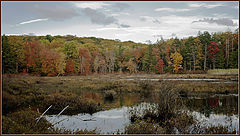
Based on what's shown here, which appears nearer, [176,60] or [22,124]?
[22,124]

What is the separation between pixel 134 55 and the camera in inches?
350

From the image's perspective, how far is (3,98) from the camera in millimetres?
5859

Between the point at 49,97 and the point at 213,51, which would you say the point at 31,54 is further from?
the point at 213,51

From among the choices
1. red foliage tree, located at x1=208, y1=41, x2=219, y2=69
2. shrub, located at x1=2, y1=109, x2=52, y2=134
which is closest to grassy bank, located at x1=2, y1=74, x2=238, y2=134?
shrub, located at x1=2, y1=109, x2=52, y2=134

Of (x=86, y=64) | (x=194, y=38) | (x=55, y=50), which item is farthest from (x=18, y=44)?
(x=194, y=38)

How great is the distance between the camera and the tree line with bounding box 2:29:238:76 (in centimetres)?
788

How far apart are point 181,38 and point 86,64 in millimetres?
4482

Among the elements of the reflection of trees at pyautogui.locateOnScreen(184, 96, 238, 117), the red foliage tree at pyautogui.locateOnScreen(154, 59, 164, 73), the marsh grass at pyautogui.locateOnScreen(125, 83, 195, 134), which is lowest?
the reflection of trees at pyautogui.locateOnScreen(184, 96, 238, 117)

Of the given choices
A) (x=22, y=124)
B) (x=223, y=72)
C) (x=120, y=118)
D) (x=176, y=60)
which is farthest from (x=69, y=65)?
(x=223, y=72)

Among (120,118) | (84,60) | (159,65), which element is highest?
(84,60)

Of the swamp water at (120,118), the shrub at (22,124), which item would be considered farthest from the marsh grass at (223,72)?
the shrub at (22,124)

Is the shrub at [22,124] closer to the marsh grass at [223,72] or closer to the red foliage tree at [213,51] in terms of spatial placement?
the red foliage tree at [213,51]

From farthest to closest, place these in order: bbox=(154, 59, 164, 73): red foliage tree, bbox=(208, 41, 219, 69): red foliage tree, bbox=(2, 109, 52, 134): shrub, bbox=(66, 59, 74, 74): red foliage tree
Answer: bbox=(208, 41, 219, 69): red foliage tree < bbox=(154, 59, 164, 73): red foliage tree < bbox=(66, 59, 74, 74): red foliage tree < bbox=(2, 109, 52, 134): shrub

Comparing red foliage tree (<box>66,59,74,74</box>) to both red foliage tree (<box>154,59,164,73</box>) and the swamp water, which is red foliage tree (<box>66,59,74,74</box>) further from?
red foliage tree (<box>154,59,164,73</box>)
